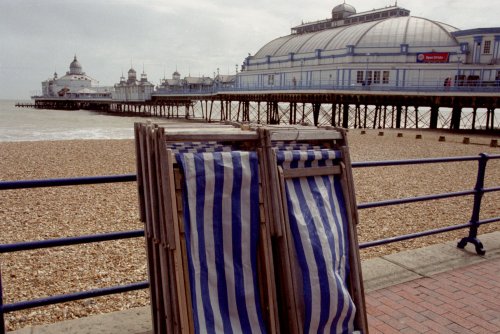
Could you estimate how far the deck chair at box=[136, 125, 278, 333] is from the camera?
7.21 ft

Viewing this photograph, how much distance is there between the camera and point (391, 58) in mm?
45406

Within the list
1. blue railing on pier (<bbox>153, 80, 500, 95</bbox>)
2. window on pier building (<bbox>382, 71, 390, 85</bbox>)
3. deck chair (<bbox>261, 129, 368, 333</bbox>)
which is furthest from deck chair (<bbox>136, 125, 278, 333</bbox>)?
window on pier building (<bbox>382, 71, 390, 85</bbox>)

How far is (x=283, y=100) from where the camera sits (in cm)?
4950

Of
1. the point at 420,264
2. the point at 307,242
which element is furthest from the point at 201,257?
the point at 420,264

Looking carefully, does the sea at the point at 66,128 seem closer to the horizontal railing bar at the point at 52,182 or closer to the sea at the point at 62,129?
the sea at the point at 62,129

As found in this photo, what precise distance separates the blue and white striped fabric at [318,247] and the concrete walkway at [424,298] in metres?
0.81

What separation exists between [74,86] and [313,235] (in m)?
130

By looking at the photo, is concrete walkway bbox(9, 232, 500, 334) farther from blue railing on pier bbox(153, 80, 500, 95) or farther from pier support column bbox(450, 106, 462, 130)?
pier support column bbox(450, 106, 462, 130)

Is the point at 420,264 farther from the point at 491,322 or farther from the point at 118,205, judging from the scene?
the point at 118,205

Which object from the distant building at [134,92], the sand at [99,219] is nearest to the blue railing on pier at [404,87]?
the sand at [99,219]

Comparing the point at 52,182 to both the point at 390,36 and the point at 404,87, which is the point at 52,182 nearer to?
the point at 404,87

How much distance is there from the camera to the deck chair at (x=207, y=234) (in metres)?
2.20

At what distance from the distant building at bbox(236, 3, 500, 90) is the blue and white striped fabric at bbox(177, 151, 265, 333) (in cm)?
3867

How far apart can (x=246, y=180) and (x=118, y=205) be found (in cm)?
769
